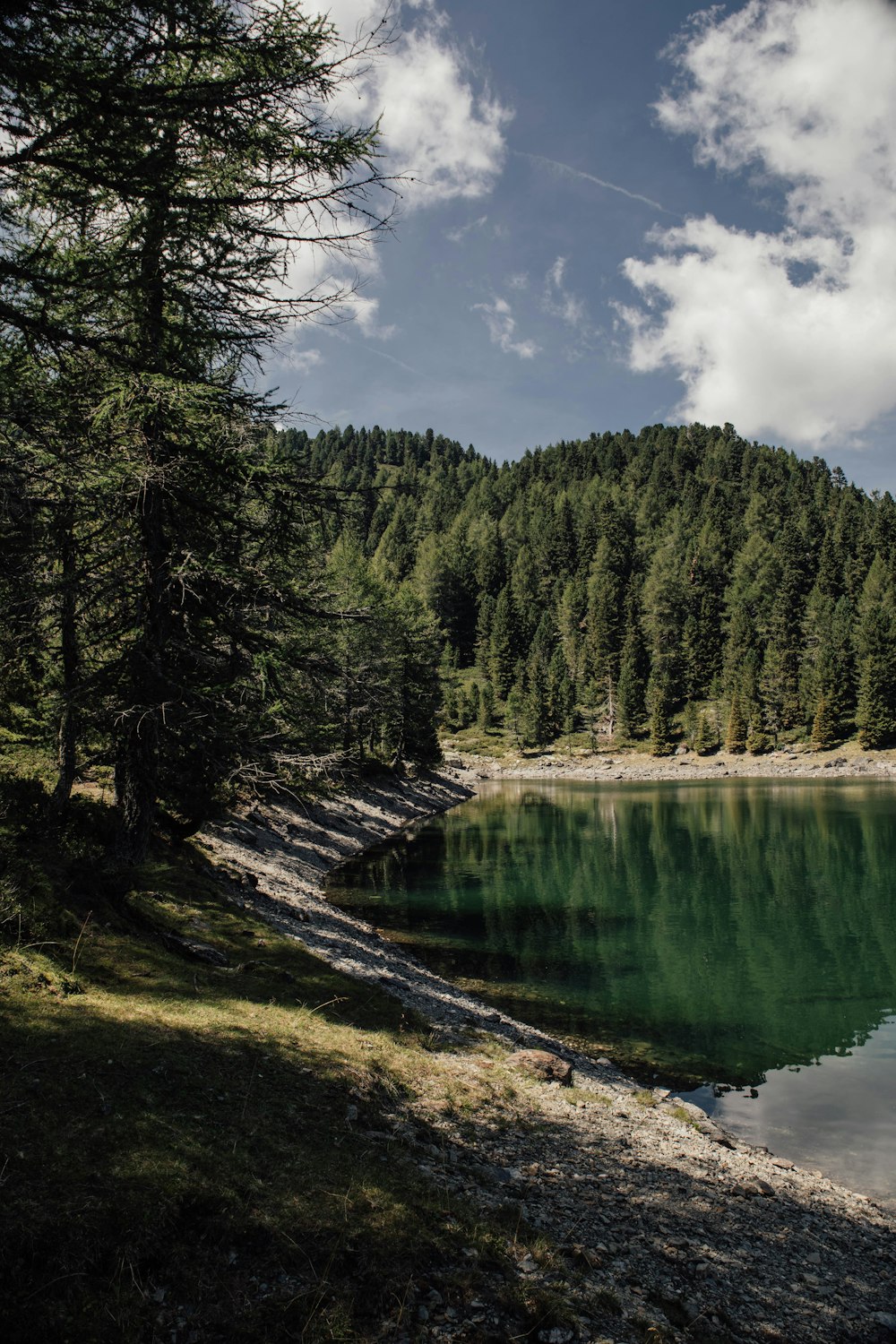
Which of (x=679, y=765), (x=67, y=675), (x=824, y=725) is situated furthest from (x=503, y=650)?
(x=67, y=675)

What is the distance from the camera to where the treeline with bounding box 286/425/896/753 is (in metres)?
97.0

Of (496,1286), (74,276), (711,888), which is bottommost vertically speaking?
(711,888)

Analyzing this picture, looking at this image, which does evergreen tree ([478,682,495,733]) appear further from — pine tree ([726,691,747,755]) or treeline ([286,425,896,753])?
pine tree ([726,691,747,755])

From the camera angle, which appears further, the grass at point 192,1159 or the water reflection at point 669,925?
the water reflection at point 669,925

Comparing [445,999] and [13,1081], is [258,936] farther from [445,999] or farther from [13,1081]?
[13,1081]

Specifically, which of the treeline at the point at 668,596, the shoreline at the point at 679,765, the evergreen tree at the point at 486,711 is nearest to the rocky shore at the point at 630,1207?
the treeline at the point at 668,596

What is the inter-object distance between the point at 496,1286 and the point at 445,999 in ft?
32.7

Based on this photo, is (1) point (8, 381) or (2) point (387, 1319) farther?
(1) point (8, 381)

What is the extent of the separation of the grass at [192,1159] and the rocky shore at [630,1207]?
34 centimetres

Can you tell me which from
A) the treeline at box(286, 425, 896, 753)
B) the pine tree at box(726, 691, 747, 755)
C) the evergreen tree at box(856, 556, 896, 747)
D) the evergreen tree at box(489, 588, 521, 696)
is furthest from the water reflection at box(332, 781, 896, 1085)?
the evergreen tree at box(489, 588, 521, 696)

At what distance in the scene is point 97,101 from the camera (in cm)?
584

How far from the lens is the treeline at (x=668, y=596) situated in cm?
9700

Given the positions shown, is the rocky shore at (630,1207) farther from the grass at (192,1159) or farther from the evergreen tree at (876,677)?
the evergreen tree at (876,677)

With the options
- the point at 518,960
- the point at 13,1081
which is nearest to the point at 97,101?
the point at 13,1081
